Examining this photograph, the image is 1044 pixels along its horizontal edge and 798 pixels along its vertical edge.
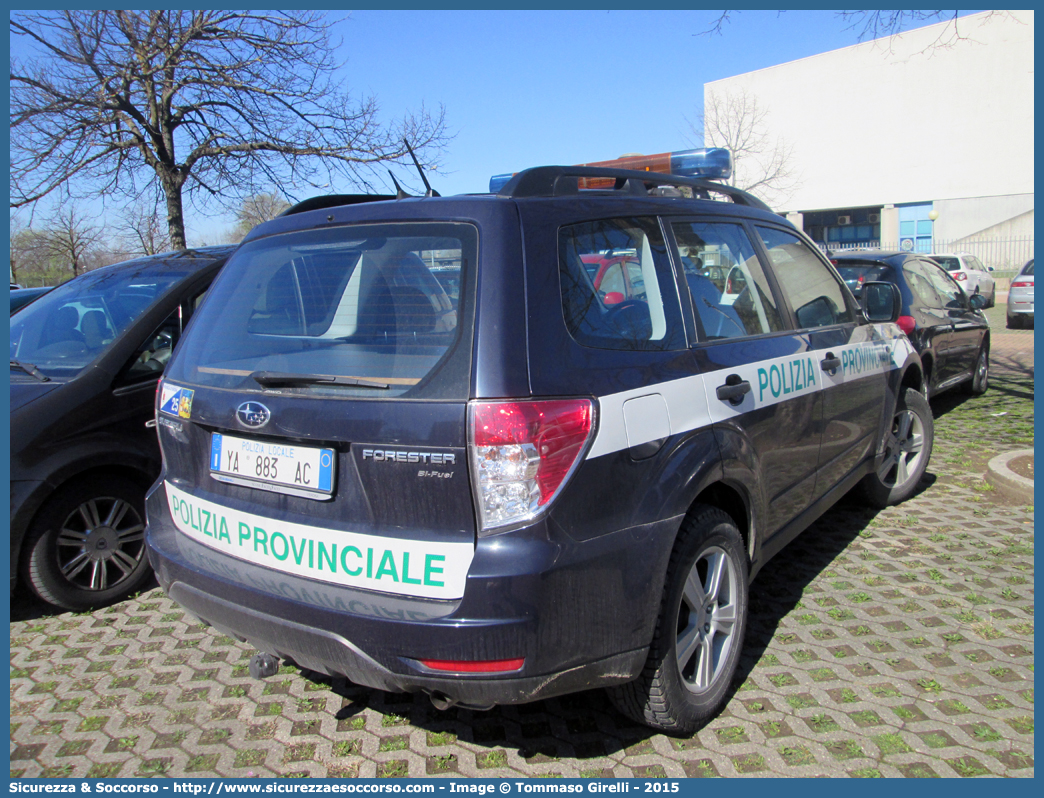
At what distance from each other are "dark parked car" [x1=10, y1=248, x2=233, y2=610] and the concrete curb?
532 cm

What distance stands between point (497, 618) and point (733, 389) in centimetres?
136

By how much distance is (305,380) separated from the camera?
2.45 meters

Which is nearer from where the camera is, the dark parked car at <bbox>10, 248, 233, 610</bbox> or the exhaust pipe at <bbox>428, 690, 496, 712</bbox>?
the exhaust pipe at <bbox>428, 690, 496, 712</bbox>

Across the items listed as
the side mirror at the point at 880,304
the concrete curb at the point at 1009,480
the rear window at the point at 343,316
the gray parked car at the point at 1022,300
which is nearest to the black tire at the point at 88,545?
the rear window at the point at 343,316

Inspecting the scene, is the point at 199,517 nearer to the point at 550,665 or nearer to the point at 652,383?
the point at 550,665

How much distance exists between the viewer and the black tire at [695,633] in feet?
8.42

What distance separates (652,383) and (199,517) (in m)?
1.63

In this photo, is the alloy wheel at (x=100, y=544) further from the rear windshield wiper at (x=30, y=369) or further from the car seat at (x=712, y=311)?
the car seat at (x=712, y=311)

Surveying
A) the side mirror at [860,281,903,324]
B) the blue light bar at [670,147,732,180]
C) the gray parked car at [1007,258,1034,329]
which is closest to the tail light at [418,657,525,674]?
the blue light bar at [670,147,732,180]

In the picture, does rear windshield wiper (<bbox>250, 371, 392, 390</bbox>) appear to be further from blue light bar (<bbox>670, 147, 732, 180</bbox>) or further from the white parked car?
the white parked car

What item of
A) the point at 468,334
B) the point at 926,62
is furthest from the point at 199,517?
the point at 926,62

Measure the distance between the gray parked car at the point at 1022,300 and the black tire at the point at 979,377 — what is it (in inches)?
374

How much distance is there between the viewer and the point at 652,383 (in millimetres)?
2564

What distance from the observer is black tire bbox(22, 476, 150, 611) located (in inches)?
151
